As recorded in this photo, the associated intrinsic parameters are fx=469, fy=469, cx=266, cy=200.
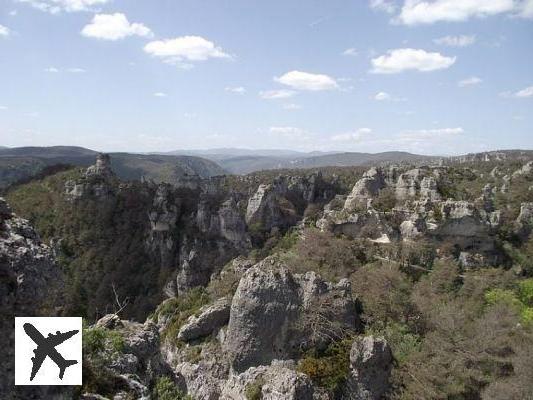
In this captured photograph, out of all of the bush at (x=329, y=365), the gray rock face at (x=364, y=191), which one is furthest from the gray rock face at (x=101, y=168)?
the bush at (x=329, y=365)

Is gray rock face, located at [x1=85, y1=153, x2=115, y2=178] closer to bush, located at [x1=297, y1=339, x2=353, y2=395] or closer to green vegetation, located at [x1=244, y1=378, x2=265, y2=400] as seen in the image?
bush, located at [x1=297, y1=339, x2=353, y2=395]

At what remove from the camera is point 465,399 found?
61.4 feet

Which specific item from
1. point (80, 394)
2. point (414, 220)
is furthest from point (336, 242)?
point (80, 394)

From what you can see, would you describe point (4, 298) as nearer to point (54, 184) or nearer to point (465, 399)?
point (465, 399)

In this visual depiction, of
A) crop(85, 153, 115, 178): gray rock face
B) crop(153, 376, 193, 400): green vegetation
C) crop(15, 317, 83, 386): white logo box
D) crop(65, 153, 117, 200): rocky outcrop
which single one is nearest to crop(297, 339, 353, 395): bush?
crop(153, 376, 193, 400): green vegetation

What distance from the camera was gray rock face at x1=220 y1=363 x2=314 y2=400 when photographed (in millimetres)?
14023

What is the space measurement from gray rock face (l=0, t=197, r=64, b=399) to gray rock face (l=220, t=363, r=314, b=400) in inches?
336

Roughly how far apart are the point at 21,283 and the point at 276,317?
494 inches

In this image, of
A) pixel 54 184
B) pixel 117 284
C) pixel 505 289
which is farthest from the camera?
pixel 54 184

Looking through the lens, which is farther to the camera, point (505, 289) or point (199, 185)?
point (199, 185)

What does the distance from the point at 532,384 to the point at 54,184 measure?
85.0 meters

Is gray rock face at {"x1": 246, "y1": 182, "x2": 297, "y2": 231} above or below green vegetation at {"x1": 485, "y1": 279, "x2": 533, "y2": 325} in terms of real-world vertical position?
above

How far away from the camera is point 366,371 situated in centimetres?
1658

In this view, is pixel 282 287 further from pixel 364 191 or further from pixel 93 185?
pixel 93 185
